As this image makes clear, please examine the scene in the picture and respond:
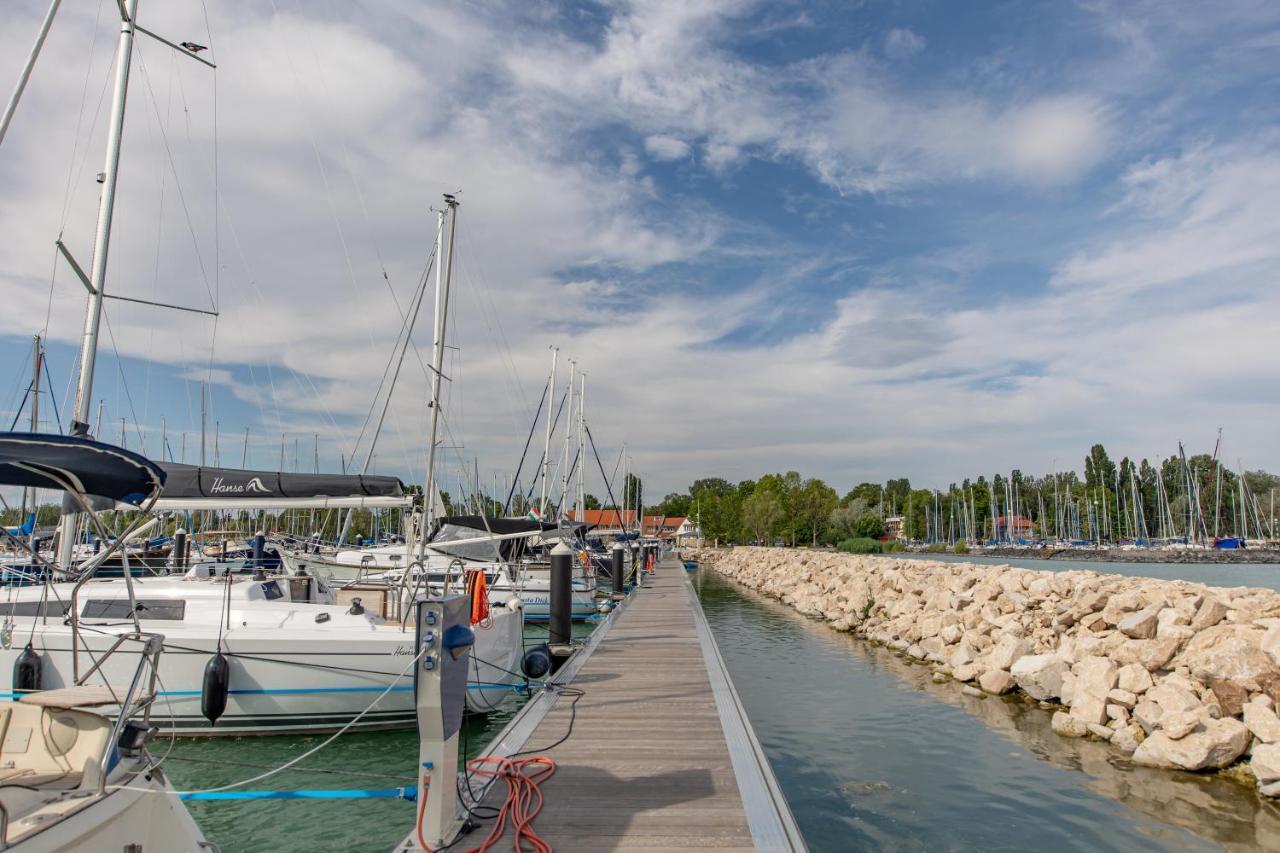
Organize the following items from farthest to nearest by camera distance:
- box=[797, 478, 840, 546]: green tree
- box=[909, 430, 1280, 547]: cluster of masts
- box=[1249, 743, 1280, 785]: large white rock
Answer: box=[797, 478, 840, 546]: green tree, box=[909, 430, 1280, 547]: cluster of masts, box=[1249, 743, 1280, 785]: large white rock

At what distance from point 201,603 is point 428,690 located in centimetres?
786

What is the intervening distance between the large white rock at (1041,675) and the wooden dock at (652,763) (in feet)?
18.2

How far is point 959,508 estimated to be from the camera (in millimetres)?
108375

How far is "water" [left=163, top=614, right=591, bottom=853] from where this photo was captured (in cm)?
752

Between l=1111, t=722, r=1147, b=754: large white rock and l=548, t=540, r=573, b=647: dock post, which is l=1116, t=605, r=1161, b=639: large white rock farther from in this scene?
l=548, t=540, r=573, b=647: dock post

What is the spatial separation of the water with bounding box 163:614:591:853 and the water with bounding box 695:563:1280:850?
4.44 m

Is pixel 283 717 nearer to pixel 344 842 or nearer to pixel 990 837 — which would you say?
pixel 344 842

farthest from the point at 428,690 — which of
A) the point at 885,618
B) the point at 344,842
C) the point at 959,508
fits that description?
the point at 959,508

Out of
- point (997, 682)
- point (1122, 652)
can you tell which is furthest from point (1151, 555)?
point (1122, 652)

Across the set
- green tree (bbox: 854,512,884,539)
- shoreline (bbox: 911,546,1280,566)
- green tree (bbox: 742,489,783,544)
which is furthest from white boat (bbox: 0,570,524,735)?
green tree (bbox: 854,512,884,539)

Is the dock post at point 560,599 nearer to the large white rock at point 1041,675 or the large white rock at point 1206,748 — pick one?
the large white rock at point 1041,675

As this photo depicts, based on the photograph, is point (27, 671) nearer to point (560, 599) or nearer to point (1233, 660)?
point (560, 599)

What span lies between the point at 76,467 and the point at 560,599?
1108 cm

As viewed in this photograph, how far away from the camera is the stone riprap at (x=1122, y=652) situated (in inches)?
374
